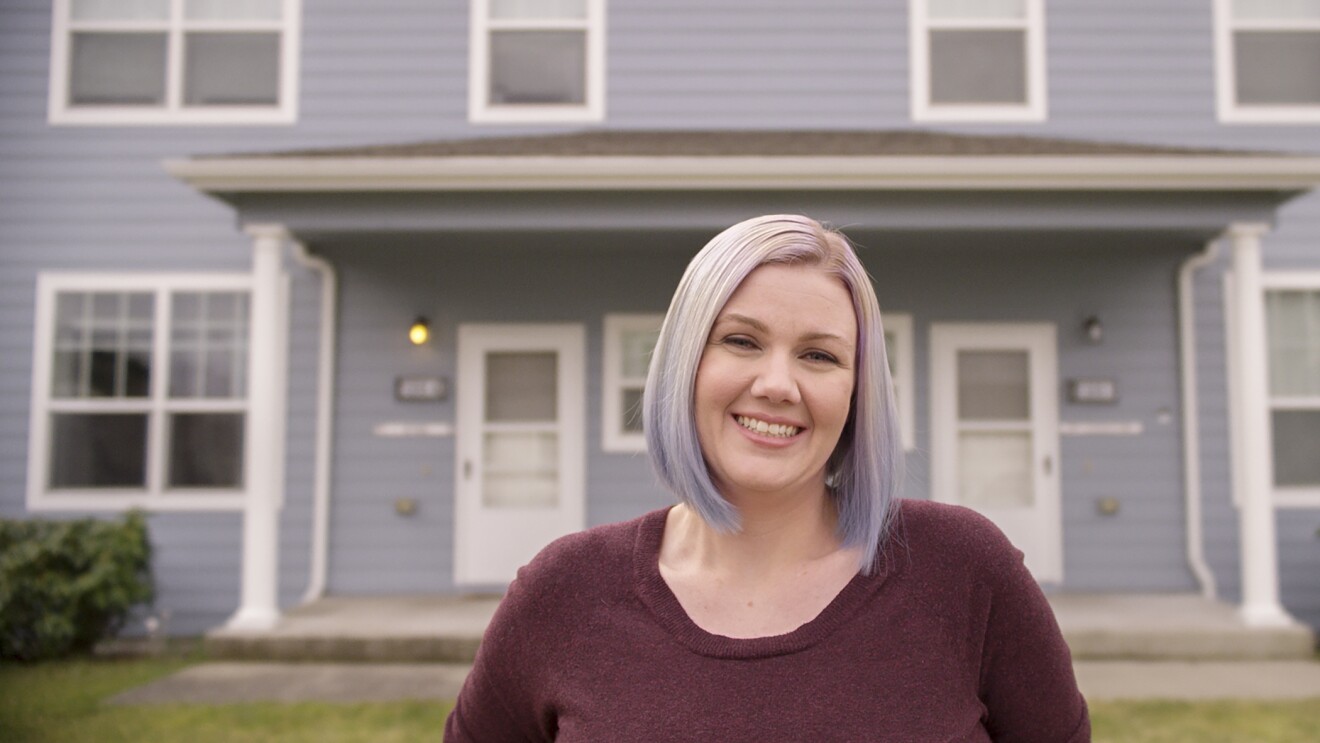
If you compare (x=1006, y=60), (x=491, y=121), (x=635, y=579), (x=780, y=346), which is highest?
(x=1006, y=60)

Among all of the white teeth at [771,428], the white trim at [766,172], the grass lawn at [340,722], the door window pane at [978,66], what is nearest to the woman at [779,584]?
the white teeth at [771,428]

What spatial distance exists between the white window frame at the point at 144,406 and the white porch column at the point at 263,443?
1.13 meters

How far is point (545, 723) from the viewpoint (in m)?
1.44

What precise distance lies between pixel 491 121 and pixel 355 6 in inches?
52.9

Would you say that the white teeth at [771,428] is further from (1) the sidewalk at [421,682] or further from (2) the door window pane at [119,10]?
(2) the door window pane at [119,10]

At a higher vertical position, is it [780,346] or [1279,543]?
[780,346]

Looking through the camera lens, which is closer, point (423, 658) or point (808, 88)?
point (423, 658)

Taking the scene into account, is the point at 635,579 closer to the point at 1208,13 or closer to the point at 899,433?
the point at 899,433

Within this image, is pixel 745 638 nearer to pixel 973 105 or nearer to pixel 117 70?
pixel 973 105

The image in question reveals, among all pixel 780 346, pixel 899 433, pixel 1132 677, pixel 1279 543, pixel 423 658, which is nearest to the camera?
pixel 780 346

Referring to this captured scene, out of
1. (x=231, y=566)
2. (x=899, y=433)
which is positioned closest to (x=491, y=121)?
(x=231, y=566)

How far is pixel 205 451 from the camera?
700cm

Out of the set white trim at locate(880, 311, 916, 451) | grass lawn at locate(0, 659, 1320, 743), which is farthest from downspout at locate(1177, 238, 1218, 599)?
grass lawn at locate(0, 659, 1320, 743)

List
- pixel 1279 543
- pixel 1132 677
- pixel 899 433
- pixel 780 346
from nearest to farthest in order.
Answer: pixel 780 346 → pixel 899 433 → pixel 1132 677 → pixel 1279 543
